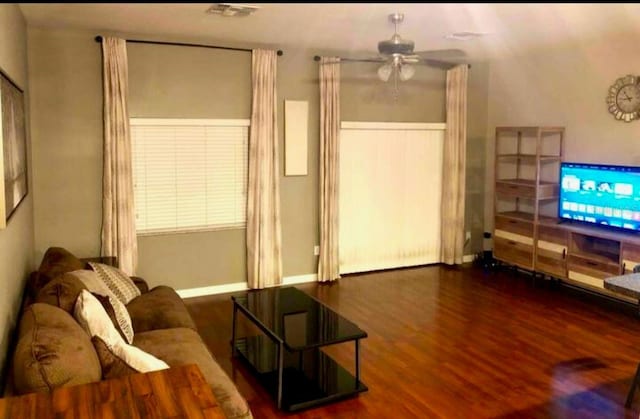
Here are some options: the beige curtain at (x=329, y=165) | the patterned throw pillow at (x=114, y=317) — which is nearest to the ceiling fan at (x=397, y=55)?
the beige curtain at (x=329, y=165)

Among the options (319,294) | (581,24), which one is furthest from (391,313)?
(581,24)

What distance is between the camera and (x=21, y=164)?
142 inches

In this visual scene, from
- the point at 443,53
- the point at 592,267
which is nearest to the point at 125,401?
the point at 592,267

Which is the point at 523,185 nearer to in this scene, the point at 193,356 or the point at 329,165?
the point at 329,165

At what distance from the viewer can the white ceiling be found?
13.4 feet

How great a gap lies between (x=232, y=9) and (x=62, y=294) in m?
Answer: 2.43

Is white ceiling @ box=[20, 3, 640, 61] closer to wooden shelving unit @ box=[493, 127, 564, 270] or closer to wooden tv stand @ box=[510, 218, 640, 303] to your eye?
wooden shelving unit @ box=[493, 127, 564, 270]

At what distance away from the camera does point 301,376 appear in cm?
372

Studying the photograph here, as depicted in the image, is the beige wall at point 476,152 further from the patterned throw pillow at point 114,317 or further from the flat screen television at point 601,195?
the patterned throw pillow at point 114,317

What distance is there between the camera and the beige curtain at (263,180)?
5.66 metres

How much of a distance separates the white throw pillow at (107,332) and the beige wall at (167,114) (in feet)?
8.48

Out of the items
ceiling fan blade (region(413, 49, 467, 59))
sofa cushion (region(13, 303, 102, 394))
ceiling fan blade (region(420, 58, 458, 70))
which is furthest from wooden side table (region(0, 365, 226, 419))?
ceiling fan blade (region(420, 58, 458, 70))

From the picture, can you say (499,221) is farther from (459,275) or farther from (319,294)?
(319,294)

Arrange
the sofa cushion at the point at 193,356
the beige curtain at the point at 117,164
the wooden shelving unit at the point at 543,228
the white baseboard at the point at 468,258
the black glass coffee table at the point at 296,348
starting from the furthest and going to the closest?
the white baseboard at the point at 468,258 → the wooden shelving unit at the point at 543,228 → the beige curtain at the point at 117,164 → the black glass coffee table at the point at 296,348 → the sofa cushion at the point at 193,356
